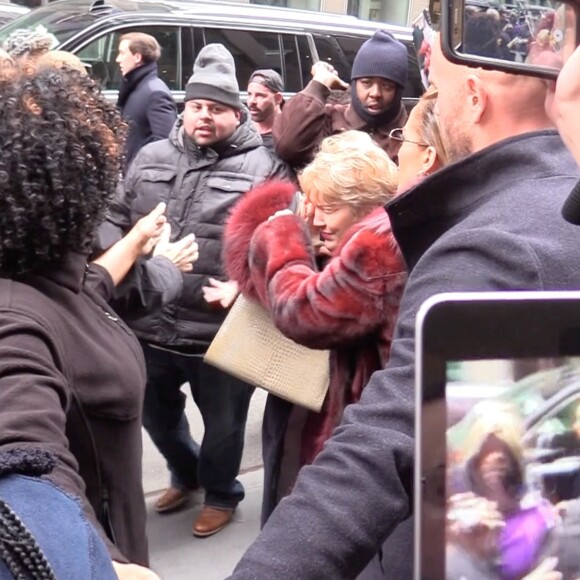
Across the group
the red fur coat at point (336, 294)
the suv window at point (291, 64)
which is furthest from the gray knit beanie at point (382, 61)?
the suv window at point (291, 64)

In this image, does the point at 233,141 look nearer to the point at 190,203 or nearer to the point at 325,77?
the point at 190,203

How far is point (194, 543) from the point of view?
3.44 m

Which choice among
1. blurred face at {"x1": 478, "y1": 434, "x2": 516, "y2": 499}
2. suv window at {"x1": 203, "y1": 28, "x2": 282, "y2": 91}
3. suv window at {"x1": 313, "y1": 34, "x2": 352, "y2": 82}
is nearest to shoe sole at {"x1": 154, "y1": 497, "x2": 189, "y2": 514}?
blurred face at {"x1": 478, "y1": 434, "x2": 516, "y2": 499}

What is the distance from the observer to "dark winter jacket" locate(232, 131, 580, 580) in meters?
1.00

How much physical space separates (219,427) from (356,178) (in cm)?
142

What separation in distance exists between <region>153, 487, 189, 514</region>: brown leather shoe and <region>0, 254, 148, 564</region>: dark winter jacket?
195 cm

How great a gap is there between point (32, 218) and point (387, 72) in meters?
2.75

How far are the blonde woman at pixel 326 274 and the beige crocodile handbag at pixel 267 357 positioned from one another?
65 mm

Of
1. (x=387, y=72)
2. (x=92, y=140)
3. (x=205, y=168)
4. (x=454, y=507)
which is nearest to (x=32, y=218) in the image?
(x=92, y=140)

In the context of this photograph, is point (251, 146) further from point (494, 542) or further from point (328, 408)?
point (494, 542)

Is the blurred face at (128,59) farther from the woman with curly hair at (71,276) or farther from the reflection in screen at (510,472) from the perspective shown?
the reflection in screen at (510,472)

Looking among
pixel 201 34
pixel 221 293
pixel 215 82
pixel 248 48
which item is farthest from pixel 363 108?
pixel 248 48

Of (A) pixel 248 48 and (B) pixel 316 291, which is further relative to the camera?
(A) pixel 248 48

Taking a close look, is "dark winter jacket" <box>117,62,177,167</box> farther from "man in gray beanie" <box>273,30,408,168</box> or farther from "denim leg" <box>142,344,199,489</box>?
"denim leg" <box>142,344,199,489</box>
